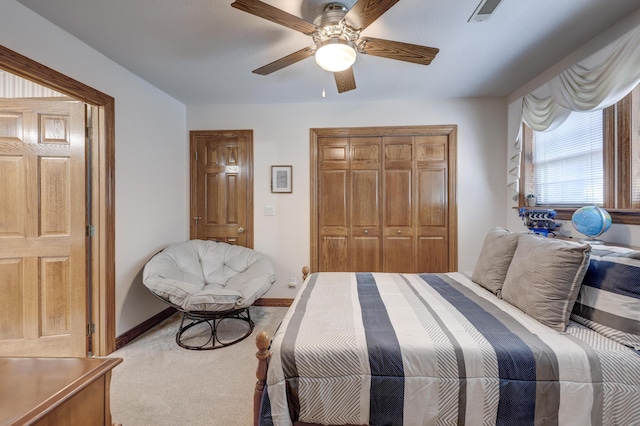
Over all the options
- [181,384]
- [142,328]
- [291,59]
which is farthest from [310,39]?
[142,328]

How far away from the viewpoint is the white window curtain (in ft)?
5.70

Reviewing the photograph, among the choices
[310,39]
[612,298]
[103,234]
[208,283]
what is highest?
[310,39]

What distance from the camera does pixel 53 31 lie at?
1954 millimetres

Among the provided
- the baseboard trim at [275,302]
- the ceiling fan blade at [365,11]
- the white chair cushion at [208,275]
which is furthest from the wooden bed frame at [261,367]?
the baseboard trim at [275,302]

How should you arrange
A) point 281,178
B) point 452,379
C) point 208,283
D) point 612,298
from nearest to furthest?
point 452,379, point 612,298, point 208,283, point 281,178

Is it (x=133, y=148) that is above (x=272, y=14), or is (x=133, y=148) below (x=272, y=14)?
below

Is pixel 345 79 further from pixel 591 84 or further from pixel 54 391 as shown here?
pixel 54 391

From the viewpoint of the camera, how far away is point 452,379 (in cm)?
115

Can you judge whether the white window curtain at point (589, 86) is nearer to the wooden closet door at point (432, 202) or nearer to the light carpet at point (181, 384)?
the wooden closet door at point (432, 202)

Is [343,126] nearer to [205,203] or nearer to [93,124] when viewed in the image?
[205,203]

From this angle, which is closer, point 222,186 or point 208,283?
point 208,283

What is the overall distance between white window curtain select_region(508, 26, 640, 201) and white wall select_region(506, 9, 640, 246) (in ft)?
0.37

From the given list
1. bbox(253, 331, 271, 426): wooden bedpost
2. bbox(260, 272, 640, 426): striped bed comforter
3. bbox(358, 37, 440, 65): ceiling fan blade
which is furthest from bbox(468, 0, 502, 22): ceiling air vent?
bbox(253, 331, 271, 426): wooden bedpost

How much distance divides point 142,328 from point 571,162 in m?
4.32
